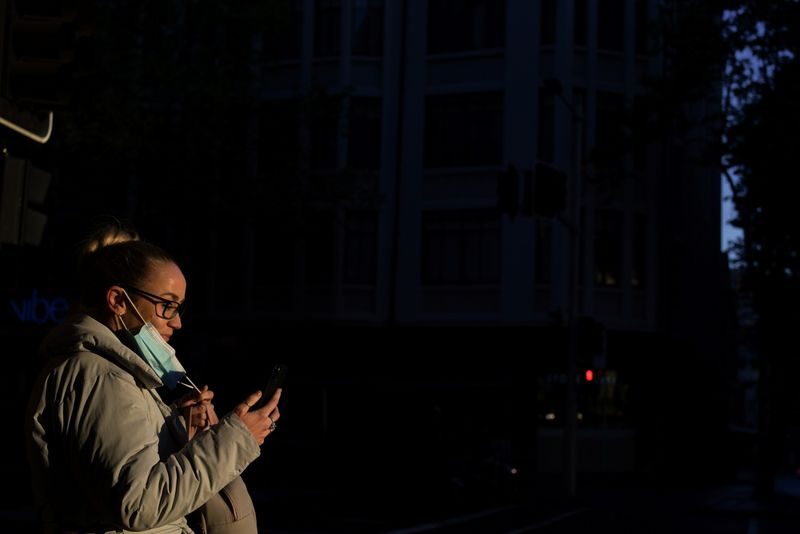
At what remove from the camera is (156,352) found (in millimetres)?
2928

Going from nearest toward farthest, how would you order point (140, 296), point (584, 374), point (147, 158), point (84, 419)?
point (84, 419)
point (140, 296)
point (584, 374)
point (147, 158)

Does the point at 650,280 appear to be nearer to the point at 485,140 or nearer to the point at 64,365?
the point at 485,140

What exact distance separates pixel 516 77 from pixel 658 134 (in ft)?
14.1

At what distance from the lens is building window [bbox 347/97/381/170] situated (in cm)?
3388

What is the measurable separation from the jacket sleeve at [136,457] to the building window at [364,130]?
31.2 m

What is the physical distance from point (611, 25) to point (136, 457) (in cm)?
3255

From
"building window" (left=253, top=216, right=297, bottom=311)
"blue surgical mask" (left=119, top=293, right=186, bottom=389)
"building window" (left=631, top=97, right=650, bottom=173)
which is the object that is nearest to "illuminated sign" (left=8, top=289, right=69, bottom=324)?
"building window" (left=253, top=216, right=297, bottom=311)

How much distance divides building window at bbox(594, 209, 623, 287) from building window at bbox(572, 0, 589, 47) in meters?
4.62

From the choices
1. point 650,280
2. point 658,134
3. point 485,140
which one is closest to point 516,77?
point 485,140

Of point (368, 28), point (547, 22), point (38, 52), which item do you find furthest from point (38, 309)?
point (38, 52)

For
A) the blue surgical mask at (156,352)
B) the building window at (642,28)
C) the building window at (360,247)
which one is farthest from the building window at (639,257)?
the blue surgical mask at (156,352)

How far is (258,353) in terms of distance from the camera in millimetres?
34062

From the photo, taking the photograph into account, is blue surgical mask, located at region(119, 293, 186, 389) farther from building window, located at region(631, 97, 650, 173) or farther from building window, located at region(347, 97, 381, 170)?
building window, located at region(347, 97, 381, 170)

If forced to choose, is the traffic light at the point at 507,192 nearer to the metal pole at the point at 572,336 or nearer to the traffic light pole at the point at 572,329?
the traffic light pole at the point at 572,329
